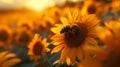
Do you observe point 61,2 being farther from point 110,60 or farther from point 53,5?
point 110,60

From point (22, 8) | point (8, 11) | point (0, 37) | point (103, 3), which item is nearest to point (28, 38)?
point (0, 37)

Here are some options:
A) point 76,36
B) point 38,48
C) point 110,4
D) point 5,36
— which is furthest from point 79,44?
point 5,36

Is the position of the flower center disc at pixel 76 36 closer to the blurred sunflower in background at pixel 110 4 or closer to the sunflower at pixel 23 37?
the blurred sunflower in background at pixel 110 4

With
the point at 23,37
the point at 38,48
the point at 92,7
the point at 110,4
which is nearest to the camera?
the point at 38,48

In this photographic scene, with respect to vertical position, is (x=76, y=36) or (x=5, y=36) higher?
(x=5, y=36)

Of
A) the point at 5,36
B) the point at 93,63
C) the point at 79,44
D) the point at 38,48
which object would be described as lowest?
the point at 93,63

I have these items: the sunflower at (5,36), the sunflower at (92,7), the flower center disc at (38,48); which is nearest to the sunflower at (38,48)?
the flower center disc at (38,48)

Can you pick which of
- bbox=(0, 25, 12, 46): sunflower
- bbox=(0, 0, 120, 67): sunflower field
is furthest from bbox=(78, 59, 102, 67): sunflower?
bbox=(0, 25, 12, 46): sunflower

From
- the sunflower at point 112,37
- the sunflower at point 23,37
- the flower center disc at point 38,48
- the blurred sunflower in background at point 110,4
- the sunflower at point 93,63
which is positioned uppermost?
the sunflower at point 23,37

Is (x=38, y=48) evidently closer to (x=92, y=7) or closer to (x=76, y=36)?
(x=76, y=36)

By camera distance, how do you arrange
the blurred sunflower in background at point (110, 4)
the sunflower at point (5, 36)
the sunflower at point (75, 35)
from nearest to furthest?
the sunflower at point (75, 35) < the blurred sunflower in background at point (110, 4) < the sunflower at point (5, 36)
